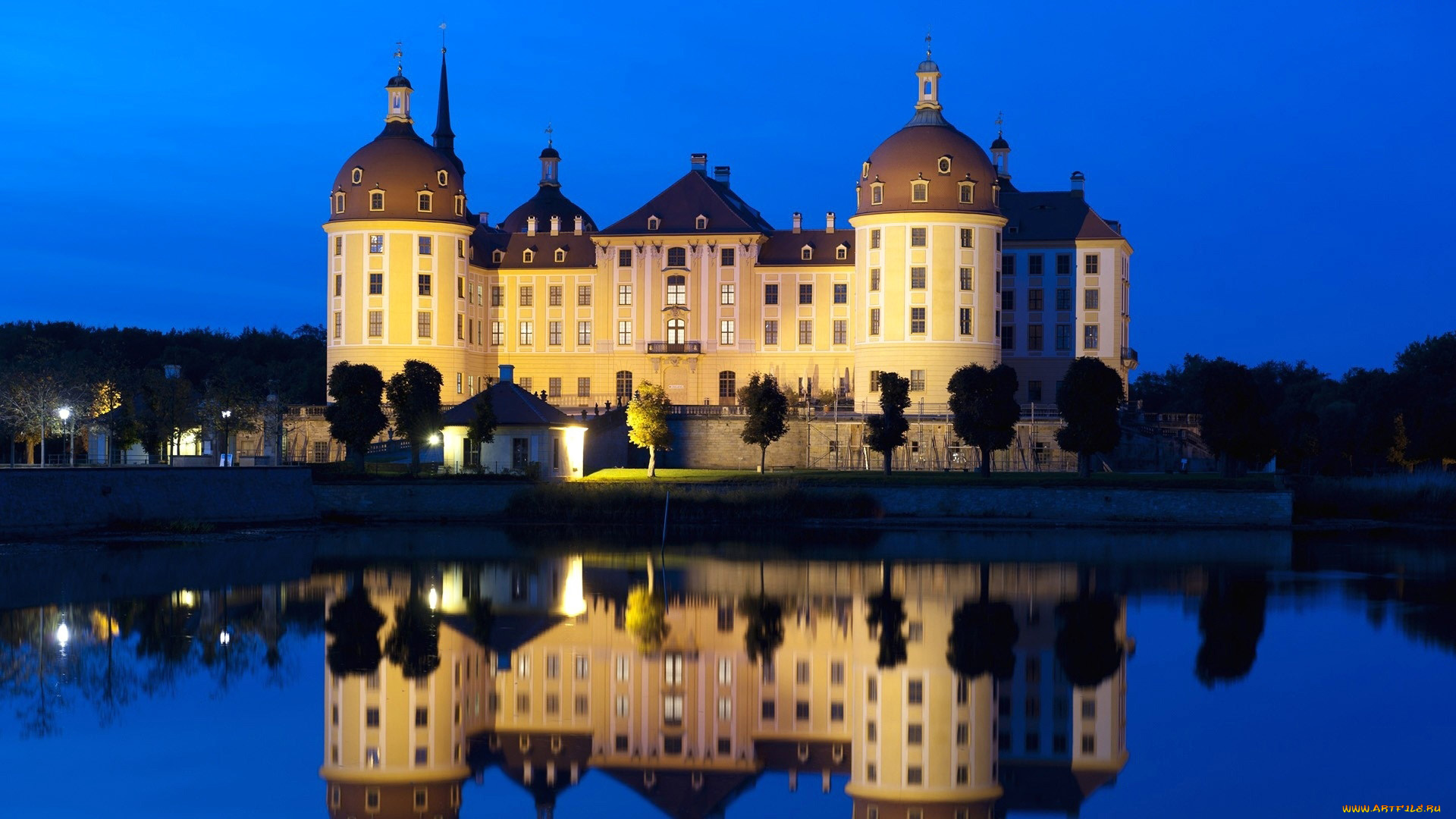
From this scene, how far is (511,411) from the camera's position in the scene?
2025 inches

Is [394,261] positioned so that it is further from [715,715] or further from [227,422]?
[715,715]

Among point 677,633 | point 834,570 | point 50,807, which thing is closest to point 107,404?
point 834,570

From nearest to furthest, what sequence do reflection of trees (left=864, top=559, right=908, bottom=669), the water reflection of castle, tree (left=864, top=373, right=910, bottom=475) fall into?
the water reflection of castle
reflection of trees (left=864, top=559, right=908, bottom=669)
tree (left=864, top=373, right=910, bottom=475)

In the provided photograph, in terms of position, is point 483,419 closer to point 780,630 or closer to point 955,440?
point 955,440

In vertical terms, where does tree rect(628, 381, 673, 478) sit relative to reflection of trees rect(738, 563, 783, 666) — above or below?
above

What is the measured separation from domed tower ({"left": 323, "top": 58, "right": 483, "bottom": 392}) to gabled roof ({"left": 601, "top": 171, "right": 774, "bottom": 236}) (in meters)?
6.91

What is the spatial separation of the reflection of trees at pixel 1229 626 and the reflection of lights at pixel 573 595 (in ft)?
32.2

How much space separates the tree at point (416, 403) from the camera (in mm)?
50409

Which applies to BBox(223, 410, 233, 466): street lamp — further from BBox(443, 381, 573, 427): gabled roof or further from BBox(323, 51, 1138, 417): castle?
BBox(323, 51, 1138, 417): castle

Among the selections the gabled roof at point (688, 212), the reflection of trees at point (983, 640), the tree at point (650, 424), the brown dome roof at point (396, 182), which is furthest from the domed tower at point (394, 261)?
the reflection of trees at point (983, 640)

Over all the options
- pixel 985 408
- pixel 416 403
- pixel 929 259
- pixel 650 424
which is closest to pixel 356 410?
pixel 416 403

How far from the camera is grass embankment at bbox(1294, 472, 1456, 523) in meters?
48.8

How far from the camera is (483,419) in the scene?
49.9m

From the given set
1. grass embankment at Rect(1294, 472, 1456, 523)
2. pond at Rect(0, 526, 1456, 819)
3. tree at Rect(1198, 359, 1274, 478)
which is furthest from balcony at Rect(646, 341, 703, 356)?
pond at Rect(0, 526, 1456, 819)
